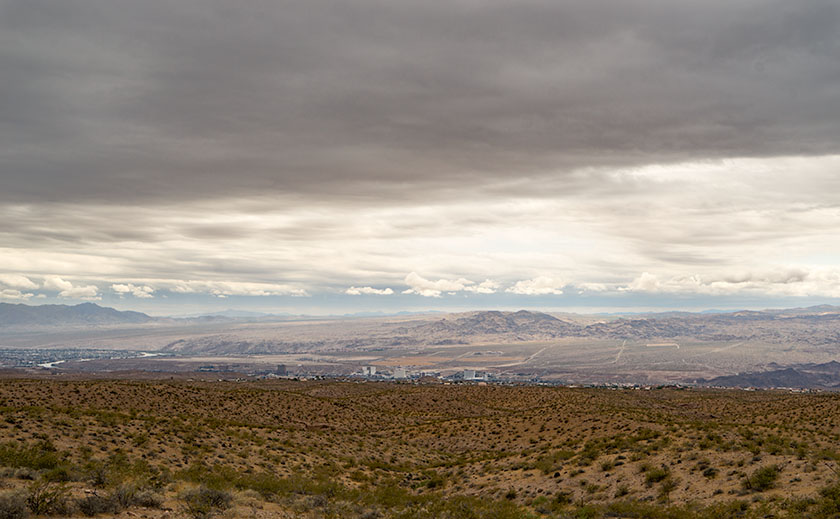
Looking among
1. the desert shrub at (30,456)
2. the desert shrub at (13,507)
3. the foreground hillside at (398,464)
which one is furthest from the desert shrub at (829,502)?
the desert shrub at (30,456)

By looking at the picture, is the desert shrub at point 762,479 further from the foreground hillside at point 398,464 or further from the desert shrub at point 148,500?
the desert shrub at point 148,500

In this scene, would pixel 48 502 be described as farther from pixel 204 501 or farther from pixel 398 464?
pixel 398 464

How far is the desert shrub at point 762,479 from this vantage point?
23.1 m

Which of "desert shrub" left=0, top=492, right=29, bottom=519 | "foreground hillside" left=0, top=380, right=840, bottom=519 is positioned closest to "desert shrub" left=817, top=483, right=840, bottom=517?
"foreground hillside" left=0, top=380, right=840, bottom=519

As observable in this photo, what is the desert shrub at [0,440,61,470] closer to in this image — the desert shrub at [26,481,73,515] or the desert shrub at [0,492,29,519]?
the desert shrub at [26,481,73,515]

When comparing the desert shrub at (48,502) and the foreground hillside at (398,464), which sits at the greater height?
the desert shrub at (48,502)

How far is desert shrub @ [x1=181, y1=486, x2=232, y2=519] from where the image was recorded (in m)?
19.2

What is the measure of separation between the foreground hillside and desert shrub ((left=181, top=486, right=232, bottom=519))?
7 centimetres

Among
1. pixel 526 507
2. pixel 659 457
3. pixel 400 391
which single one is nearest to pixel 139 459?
pixel 526 507

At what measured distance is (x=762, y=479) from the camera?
23328 mm

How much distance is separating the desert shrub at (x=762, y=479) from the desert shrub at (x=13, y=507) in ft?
91.7

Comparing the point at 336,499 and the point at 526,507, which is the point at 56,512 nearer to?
the point at 336,499

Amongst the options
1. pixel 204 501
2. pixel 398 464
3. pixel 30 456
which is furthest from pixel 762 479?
pixel 30 456

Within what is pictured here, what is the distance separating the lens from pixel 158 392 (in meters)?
62.9
